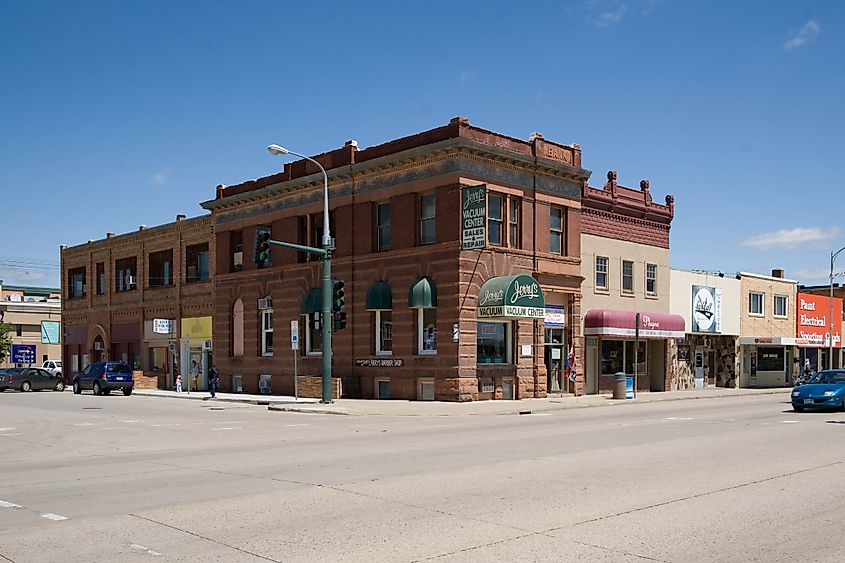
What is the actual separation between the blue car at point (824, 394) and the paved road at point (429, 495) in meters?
5.44

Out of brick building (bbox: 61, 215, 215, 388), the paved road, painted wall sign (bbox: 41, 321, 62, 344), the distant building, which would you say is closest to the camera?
the paved road

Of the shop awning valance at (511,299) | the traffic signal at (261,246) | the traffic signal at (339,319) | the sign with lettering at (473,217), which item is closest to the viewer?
the traffic signal at (261,246)

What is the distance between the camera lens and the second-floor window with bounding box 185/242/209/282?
4962 centimetres

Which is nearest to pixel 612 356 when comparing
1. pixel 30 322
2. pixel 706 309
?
pixel 706 309

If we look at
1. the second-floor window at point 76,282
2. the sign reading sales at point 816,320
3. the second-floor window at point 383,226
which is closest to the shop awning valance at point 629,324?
the second-floor window at point 383,226

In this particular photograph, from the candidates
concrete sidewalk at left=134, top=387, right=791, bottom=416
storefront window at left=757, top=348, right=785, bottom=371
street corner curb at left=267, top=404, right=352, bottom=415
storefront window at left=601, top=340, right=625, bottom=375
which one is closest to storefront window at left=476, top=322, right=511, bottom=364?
concrete sidewalk at left=134, top=387, right=791, bottom=416

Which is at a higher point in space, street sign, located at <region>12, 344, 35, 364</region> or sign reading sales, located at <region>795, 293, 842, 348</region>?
sign reading sales, located at <region>795, 293, 842, 348</region>

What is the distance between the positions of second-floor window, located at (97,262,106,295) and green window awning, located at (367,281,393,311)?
30.3 m

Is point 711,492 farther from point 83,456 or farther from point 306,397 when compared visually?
point 306,397

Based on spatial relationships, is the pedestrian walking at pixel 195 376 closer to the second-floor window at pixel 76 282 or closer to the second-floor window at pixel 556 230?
the second-floor window at pixel 76 282

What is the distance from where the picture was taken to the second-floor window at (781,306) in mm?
53438

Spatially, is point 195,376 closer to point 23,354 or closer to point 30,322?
point 23,354

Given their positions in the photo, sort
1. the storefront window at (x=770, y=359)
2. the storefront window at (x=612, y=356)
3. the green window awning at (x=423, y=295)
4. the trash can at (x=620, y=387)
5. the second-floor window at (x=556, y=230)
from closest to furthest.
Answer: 1. the green window awning at (x=423, y=295)
2. the trash can at (x=620, y=387)
3. the second-floor window at (x=556, y=230)
4. the storefront window at (x=612, y=356)
5. the storefront window at (x=770, y=359)

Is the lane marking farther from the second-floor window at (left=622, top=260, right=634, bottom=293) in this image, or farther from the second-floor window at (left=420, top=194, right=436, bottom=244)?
the second-floor window at (left=622, top=260, right=634, bottom=293)
